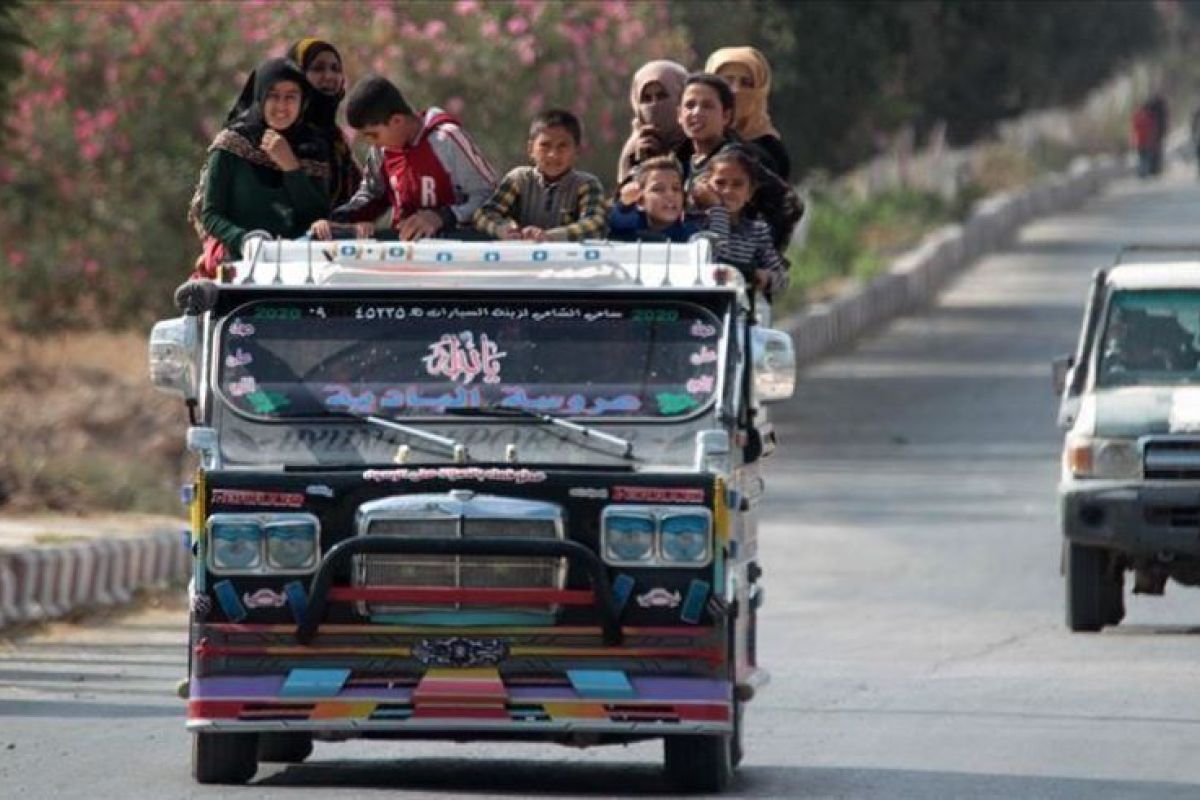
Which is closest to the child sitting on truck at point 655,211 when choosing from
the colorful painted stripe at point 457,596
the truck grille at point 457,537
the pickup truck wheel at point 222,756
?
the truck grille at point 457,537

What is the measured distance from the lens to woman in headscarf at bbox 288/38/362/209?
13.4m

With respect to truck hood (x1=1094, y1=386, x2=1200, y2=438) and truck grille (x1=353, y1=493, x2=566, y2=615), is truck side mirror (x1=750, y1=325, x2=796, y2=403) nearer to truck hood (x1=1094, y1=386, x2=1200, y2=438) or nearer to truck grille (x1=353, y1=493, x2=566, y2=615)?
truck grille (x1=353, y1=493, x2=566, y2=615)

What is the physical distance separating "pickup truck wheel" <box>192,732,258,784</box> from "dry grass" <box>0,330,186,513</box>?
1216cm

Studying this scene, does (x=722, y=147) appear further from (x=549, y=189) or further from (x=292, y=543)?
(x=292, y=543)

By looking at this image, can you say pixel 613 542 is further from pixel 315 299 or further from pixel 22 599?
pixel 22 599

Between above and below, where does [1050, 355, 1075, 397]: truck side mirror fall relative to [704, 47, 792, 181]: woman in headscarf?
below

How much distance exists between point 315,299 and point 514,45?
19307 mm

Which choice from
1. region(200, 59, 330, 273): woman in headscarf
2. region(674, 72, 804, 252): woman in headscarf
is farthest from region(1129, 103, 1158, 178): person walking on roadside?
region(200, 59, 330, 273): woman in headscarf

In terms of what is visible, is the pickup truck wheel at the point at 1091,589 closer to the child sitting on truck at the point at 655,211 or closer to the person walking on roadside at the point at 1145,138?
the child sitting on truck at the point at 655,211

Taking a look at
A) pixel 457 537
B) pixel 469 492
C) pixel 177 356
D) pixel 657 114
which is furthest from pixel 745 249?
pixel 177 356

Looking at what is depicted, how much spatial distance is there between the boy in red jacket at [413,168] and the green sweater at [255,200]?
0.50 feet

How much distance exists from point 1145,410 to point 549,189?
6917mm

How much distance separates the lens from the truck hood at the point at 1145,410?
739 inches

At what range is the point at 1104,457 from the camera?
19000 mm
